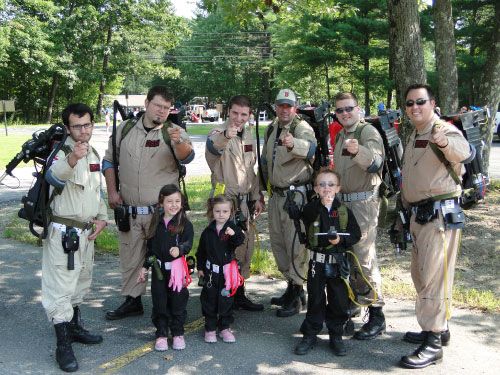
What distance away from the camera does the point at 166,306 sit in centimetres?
407

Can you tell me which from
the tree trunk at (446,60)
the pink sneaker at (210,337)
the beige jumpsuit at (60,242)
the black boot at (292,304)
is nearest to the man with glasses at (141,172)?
the beige jumpsuit at (60,242)

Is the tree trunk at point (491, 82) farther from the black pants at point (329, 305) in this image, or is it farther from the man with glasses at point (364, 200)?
the black pants at point (329, 305)

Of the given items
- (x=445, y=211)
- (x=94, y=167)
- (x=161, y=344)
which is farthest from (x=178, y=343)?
(x=445, y=211)

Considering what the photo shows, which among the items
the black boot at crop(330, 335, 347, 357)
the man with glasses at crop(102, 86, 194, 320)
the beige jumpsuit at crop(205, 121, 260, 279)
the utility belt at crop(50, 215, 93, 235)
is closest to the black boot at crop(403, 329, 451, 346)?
the black boot at crop(330, 335, 347, 357)

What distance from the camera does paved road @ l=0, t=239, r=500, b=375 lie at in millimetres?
3652

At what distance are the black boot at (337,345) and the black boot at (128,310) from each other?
6.39 ft

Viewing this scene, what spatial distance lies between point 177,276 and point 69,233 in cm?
94

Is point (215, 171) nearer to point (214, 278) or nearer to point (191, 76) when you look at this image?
point (214, 278)

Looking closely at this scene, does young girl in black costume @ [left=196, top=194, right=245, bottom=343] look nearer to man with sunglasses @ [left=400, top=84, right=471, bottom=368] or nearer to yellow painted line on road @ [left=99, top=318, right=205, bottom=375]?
yellow painted line on road @ [left=99, top=318, right=205, bottom=375]

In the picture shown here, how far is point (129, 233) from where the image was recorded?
182 inches

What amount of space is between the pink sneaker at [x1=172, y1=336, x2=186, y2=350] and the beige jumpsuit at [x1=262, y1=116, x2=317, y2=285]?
1.28 m

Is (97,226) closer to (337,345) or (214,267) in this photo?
(214,267)

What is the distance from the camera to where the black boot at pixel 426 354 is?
3.62m

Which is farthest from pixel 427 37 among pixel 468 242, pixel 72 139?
pixel 72 139
